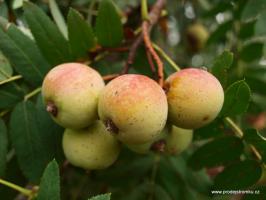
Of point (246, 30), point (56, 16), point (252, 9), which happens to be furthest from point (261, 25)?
point (56, 16)

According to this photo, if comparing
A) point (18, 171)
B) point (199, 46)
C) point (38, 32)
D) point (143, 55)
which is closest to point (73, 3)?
point (143, 55)

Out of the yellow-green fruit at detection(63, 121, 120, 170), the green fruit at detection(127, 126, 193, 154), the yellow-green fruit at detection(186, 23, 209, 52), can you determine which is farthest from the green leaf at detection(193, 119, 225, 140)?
the yellow-green fruit at detection(186, 23, 209, 52)

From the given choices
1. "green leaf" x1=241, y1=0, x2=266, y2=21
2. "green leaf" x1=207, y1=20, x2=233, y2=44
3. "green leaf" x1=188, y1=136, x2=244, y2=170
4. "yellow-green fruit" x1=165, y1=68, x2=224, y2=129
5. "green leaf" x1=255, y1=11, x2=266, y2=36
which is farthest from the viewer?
"green leaf" x1=207, y1=20, x2=233, y2=44

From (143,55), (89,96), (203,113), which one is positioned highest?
(89,96)

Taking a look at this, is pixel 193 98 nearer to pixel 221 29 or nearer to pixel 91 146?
pixel 91 146

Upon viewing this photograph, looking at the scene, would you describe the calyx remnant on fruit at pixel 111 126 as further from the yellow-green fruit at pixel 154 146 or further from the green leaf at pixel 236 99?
the green leaf at pixel 236 99

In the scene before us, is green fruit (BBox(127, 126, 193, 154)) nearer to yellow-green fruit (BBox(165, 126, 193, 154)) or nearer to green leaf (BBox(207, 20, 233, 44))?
yellow-green fruit (BBox(165, 126, 193, 154))

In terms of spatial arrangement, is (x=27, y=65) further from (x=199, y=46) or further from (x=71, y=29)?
(x=199, y=46)

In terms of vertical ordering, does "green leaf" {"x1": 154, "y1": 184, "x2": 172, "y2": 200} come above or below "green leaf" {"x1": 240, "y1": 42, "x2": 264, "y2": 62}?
below
